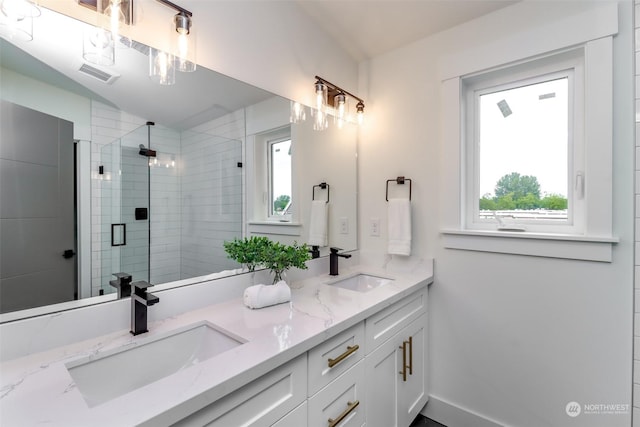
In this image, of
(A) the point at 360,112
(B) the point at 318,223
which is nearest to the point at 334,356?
(B) the point at 318,223

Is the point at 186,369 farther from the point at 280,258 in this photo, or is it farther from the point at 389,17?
the point at 389,17

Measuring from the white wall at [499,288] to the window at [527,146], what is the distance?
6.3 inches

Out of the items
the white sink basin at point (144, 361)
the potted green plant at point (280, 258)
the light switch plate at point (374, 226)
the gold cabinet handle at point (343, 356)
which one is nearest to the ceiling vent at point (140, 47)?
the potted green plant at point (280, 258)

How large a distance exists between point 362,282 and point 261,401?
1152 mm

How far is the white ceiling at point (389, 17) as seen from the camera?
1538mm

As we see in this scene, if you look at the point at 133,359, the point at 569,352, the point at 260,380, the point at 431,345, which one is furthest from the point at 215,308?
the point at 569,352

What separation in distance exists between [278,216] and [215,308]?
55cm

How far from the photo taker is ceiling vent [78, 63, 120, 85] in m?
0.92

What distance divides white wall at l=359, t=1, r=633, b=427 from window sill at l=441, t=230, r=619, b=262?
0.04 meters

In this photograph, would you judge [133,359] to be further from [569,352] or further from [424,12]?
[424,12]

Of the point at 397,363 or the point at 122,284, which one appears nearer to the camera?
the point at 122,284

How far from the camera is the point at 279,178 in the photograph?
5.08 feet

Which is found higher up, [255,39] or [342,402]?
[255,39]
